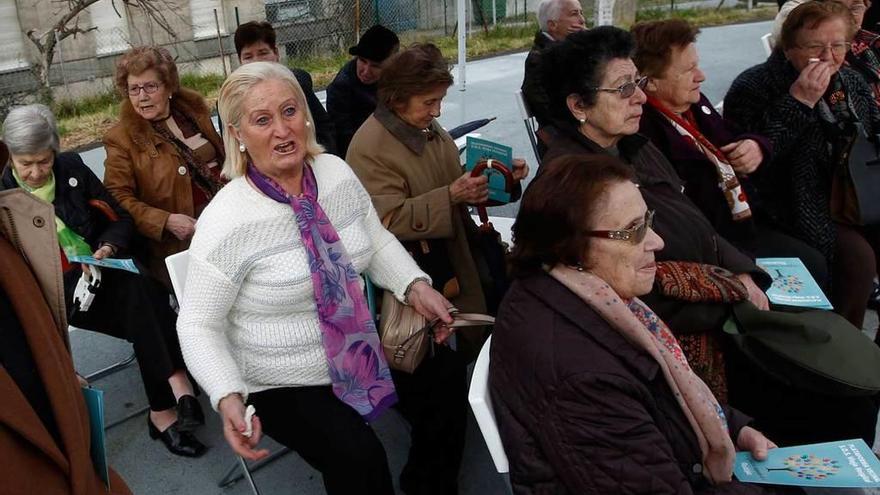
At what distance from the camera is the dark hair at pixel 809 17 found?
329 centimetres

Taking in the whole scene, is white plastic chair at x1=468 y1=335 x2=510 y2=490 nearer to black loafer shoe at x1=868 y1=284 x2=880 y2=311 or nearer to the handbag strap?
the handbag strap

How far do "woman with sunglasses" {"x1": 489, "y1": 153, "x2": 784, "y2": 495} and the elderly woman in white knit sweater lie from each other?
24.7 inches

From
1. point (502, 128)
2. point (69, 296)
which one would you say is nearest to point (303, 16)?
point (502, 128)

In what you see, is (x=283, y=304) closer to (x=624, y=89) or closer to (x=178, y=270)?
(x=178, y=270)

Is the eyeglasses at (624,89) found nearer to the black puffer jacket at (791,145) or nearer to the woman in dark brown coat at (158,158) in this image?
the black puffer jacket at (791,145)

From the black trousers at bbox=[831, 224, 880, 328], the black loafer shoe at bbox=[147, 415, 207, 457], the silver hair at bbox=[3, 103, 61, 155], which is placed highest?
the silver hair at bbox=[3, 103, 61, 155]

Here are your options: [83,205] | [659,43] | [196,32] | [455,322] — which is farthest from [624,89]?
[196,32]

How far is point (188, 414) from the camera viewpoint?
315cm

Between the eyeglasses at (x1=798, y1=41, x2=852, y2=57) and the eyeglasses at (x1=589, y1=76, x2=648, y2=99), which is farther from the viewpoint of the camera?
the eyeglasses at (x1=798, y1=41, x2=852, y2=57)

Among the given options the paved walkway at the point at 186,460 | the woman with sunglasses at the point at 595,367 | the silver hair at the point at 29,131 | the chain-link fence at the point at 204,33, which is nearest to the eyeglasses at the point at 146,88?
the silver hair at the point at 29,131

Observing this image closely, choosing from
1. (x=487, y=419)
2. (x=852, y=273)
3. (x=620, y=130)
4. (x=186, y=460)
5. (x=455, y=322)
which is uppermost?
(x=620, y=130)

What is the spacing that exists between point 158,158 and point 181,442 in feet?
4.12

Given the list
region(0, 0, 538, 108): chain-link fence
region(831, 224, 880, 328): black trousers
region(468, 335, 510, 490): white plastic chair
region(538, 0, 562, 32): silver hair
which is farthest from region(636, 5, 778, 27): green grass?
region(468, 335, 510, 490): white plastic chair

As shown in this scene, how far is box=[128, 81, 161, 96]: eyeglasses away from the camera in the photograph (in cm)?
337
